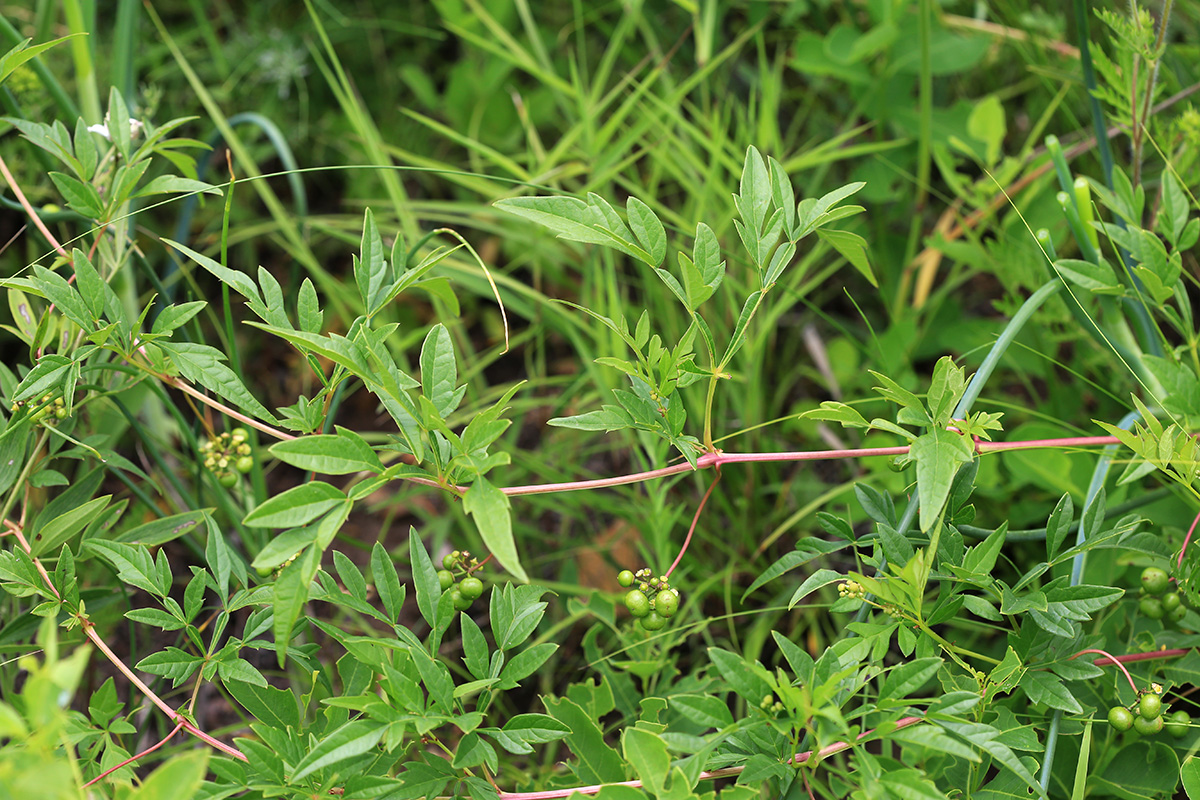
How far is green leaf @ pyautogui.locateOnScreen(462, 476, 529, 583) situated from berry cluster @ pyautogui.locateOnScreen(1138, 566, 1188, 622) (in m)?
0.62

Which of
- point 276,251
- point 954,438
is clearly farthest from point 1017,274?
point 276,251

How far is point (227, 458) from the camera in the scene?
0.88m

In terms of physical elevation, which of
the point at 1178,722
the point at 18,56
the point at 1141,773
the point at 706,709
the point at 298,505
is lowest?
the point at 1141,773

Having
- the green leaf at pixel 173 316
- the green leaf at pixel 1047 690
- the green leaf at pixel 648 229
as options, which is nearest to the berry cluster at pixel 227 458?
the green leaf at pixel 173 316

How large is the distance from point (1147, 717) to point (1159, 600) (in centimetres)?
14

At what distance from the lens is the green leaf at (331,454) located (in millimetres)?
600

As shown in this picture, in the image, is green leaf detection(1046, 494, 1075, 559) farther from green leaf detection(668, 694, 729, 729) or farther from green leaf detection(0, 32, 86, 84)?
green leaf detection(0, 32, 86, 84)

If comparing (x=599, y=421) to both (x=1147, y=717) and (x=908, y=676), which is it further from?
(x=1147, y=717)

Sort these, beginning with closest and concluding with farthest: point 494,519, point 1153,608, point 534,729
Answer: point 494,519, point 534,729, point 1153,608

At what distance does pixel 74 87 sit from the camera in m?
1.62

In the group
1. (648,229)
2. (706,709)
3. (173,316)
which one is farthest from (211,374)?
(706,709)

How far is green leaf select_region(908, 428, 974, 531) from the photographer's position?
2.04 ft

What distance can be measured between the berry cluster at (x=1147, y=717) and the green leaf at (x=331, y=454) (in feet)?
2.21

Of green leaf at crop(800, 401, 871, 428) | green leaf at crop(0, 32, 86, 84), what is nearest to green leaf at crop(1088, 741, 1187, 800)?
green leaf at crop(800, 401, 871, 428)
